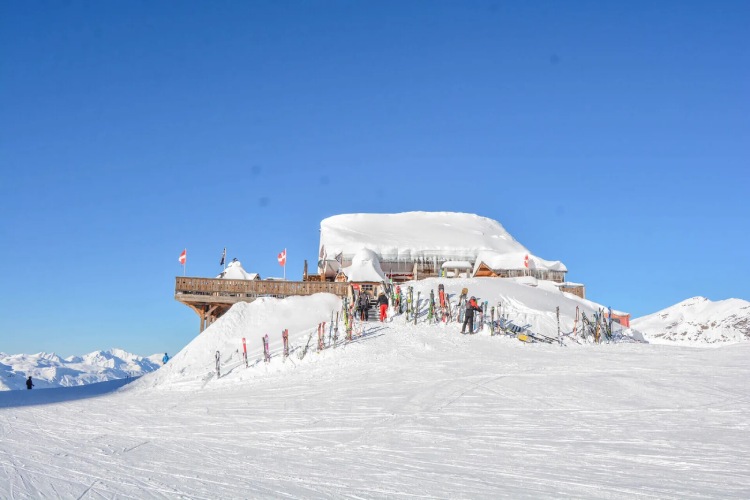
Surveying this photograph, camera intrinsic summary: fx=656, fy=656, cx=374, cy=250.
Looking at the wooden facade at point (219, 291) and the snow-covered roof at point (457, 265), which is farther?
the snow-covered roof at point (457, 265)

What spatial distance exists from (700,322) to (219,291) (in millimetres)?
42388

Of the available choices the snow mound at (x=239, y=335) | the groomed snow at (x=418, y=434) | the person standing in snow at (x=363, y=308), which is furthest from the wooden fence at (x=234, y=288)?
the groomed snow at (x=418, y=434)

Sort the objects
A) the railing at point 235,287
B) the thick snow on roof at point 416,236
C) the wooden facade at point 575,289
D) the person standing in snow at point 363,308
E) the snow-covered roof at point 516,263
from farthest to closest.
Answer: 1. the thick snow on roof at point 416,236
2. the snow-covered roof at point 516,263
3. the wooden facade at point 575,289
4. the railing at point 235,287
5. the person standing in snow at point 363,308

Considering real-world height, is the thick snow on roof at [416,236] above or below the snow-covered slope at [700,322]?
above

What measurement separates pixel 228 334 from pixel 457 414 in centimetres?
1294

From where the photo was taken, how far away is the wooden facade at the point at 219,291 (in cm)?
2928

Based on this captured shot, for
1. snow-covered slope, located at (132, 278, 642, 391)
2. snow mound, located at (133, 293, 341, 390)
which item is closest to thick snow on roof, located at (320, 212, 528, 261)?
snow-covered slope, located at (132, 278, 642, 391)

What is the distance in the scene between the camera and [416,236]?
5206 cm

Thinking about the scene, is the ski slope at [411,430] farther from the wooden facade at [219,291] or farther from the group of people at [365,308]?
the wooden facade at [219,291]

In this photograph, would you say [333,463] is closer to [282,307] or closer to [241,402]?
[241,402]

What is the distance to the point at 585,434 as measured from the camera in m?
8.20

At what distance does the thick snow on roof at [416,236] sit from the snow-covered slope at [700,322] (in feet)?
43.8

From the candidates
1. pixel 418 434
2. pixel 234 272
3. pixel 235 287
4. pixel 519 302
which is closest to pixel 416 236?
pixel 234 272

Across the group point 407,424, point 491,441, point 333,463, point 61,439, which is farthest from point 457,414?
point 61,439
